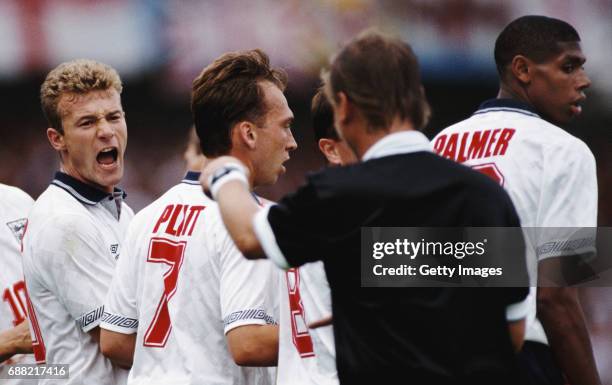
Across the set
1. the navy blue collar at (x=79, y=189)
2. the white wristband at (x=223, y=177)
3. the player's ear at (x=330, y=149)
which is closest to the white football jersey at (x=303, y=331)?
the player's ear at (x=330, y=149)

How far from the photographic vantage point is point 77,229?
15.2 ft

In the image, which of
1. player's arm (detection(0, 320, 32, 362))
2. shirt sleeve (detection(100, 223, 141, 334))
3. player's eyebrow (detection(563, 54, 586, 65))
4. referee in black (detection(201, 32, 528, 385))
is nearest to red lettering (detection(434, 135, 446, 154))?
player's eyebrow (detection(563, 54, 586, 65))

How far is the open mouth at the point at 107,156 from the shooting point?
16.9 ft

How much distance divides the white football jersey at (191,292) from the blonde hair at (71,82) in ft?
3.28

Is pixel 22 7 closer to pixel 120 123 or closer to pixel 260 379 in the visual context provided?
pixel 120 123

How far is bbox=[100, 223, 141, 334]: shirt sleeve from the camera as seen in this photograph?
173 inches

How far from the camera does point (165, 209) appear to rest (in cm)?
431

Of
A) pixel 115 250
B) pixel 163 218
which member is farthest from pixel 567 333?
pixel 115 250

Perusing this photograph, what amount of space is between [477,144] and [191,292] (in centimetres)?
128

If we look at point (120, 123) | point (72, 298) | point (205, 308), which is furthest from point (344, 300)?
point (120, 123)

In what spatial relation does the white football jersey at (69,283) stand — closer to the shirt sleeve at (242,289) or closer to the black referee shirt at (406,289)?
the shirt sleeve at (242,289)

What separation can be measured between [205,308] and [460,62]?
6874 mm

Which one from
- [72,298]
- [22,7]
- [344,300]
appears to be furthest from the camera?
[22,7]

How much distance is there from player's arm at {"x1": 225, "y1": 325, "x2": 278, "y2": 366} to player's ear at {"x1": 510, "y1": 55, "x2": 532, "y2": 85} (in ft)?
4.98
